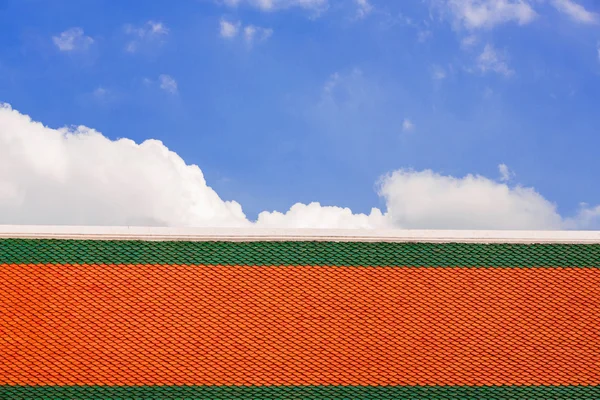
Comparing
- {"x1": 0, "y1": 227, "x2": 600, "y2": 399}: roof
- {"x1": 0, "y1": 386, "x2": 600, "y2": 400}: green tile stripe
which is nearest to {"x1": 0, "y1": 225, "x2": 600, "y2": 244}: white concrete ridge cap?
{"x1": 0, "y1": 227, "x2": 600, "y2": 399}: roof

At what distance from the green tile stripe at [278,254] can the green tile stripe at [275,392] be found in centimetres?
268

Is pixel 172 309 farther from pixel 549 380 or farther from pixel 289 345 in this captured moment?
pixel 549 380

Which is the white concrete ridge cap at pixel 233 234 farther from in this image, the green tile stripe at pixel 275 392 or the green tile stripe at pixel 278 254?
the green tile stripe at pixel 275 392

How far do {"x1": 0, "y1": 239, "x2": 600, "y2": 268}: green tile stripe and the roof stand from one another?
0.09 ft

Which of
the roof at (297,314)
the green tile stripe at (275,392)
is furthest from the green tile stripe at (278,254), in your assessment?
the green tile stripe at (275,392)

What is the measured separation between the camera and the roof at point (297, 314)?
13.6 m

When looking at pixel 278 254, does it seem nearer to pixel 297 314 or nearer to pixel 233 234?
pixel 233 234

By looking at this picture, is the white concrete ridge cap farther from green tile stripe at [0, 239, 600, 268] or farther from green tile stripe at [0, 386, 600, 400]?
green tile stripe at [0, 386, 600, 400]

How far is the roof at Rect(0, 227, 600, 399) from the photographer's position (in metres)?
13.6

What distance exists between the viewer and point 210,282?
14859mm

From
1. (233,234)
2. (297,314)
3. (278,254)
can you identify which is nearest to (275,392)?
(297,314)

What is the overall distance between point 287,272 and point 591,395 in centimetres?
582

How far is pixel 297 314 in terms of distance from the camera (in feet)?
47.6

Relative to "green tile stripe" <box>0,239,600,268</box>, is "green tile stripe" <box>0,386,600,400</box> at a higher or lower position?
lower
